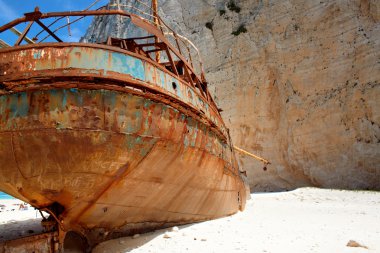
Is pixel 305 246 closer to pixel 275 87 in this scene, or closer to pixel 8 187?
pixel 8 187

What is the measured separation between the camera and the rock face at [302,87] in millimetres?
16453

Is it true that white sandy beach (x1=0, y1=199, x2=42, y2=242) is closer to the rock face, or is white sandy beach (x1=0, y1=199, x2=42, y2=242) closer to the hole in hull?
the hole in hull

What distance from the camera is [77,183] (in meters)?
3.73

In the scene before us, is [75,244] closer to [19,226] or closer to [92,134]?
[92,134]

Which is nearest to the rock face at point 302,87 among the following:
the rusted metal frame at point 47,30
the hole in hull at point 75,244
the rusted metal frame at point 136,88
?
the rusted metal frame at point 136,88

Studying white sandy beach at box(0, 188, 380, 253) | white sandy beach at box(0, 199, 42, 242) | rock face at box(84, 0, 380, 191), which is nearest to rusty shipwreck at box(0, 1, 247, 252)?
white sandy beach at box(0, 188, 380, 253)

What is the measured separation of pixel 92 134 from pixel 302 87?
18049mm

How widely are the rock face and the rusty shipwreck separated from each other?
14.2 meters

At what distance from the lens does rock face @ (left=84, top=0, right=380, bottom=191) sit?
16.5 metres

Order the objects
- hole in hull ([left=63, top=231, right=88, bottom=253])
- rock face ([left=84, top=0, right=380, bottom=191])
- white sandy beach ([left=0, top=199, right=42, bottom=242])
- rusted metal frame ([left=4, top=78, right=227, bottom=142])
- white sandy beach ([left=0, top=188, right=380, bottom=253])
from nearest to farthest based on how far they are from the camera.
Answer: rusted metal frame ([left=4, top=78, right=227, bottom=142]) < white sandy beach ([left=0, top=188, right=380, bottom=253]) < hole in hull ([left=63, top=231, right=88, bottom=253]) < white sandy beach ([left=0, top=199, right=42, bottom=242]) < rock face ([left=84, top=0, right=380, bottom=191])

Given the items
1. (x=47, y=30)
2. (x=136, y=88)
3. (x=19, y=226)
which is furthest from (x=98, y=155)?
(x=19, y=226)

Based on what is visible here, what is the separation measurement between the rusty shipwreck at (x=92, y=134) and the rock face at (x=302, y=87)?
14.2 m

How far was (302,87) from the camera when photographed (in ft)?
63.8

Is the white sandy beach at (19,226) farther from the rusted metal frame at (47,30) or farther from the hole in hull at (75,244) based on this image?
the rusted metal frame at (47,30)
